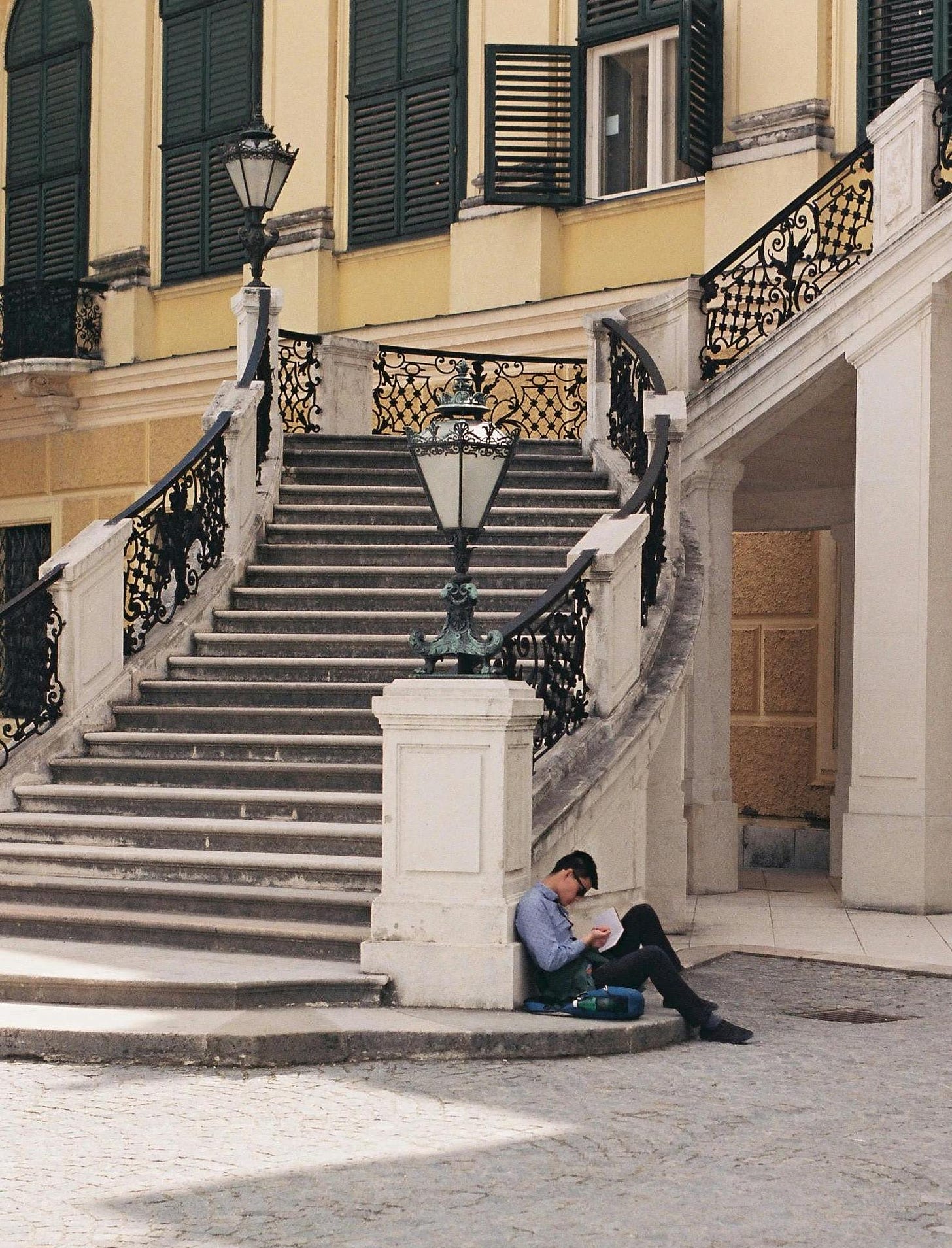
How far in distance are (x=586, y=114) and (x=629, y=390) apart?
426 centimetres

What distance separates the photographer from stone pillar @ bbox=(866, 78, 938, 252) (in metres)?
12.9

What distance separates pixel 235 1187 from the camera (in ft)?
19.1

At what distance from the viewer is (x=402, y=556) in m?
13.2

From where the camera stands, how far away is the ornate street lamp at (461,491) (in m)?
8.78

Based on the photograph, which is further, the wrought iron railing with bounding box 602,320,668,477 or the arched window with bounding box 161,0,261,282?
the arched window with bounding box 161,0,261,282

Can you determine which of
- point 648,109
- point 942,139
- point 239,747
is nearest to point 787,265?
point 942,139

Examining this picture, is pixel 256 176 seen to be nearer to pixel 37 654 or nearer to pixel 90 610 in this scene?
pixel 90 610

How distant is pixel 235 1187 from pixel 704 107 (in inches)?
468

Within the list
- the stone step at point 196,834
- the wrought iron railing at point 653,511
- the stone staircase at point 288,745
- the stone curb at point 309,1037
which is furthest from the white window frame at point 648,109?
the stone curb at point 309,1037

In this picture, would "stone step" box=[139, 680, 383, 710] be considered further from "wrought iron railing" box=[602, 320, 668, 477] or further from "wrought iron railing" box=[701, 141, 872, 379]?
"wrought iron railing" box=[701, 141, 872, 379]

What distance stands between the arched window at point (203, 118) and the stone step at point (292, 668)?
326 inches

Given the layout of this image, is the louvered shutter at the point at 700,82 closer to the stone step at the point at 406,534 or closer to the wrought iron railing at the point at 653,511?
the stone step at the point at 406,534

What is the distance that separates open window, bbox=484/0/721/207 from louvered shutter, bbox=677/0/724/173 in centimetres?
60

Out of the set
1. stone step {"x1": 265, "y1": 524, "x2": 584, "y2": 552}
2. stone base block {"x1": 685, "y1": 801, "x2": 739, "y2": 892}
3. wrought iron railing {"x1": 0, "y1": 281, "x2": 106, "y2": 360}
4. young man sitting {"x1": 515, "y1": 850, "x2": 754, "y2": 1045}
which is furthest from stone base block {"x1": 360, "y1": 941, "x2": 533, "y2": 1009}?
wrought iron railing {"x1": 0, "y1": 281, "x2": 106, "y2": 360}
